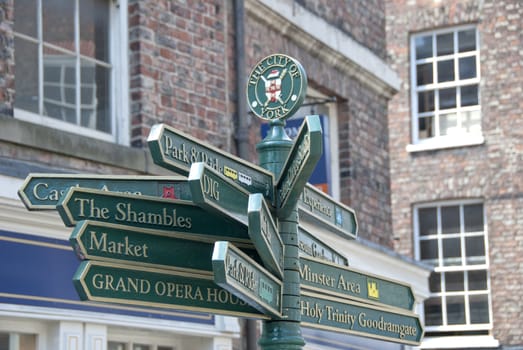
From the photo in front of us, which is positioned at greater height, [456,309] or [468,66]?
[468,66]

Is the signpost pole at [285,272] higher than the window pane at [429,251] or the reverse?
the reverse

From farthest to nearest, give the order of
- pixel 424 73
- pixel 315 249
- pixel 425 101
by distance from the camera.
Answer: pixel 424 73
pixel 425 101
pixel 315 249

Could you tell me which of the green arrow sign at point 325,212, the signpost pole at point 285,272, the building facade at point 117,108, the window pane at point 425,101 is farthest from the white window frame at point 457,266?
the signpost pole at point 285,272

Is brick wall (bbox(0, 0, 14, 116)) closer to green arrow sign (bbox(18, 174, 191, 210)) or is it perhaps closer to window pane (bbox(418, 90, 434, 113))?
green arrow sign (bbox(18, 174, 191, 210))

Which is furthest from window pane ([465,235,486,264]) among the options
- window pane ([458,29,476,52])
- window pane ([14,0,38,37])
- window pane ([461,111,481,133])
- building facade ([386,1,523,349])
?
window pane ([14,0,38,37])

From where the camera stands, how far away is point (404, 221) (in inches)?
857

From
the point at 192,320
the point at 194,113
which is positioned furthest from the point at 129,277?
the point at 194,113

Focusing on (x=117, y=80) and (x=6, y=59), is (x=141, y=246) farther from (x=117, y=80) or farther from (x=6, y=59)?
(x=117, y=80)

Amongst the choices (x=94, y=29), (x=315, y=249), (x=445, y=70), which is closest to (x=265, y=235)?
(x=315, y=249)

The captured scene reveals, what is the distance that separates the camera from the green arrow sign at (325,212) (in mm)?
6047

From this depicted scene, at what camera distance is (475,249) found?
21.3 metres

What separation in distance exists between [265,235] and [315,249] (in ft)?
4.36

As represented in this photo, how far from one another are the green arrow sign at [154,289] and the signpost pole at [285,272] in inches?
4.2

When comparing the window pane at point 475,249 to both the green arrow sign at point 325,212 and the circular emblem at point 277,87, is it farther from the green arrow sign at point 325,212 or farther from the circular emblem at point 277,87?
the circular emblem at point 277,87
